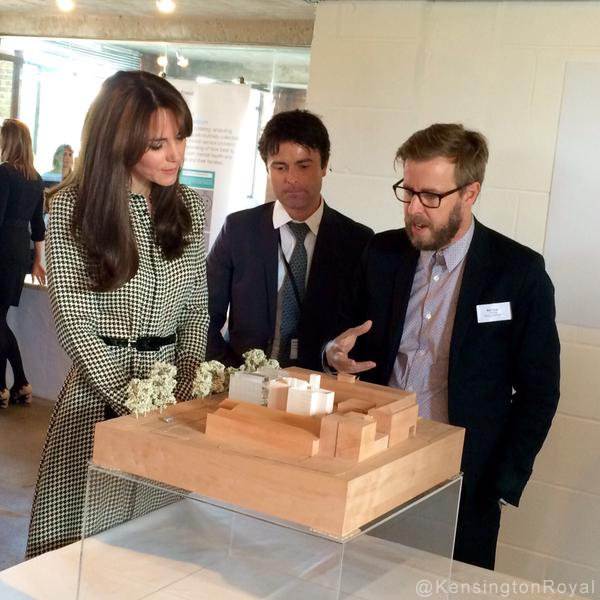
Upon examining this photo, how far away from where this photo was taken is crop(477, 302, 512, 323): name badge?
2115 millimetres

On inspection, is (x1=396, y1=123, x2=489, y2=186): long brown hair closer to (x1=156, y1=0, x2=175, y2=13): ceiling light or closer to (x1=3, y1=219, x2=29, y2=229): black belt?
(x1=156, y1=0, x2=175, y2=13): ceiling light

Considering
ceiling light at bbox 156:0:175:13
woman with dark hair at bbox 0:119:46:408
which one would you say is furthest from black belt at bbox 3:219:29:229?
ceiling light at bbox 156:0:175:13

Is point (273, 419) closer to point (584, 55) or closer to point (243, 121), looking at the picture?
point (584, 55)

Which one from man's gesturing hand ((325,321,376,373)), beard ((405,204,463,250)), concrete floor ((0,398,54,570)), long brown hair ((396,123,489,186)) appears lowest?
concrete floor ((0,398,54,570))

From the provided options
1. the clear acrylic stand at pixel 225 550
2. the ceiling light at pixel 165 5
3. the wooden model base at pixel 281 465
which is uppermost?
the ceiling light at pixel 165 5

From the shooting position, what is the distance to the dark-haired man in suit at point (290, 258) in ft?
8.70

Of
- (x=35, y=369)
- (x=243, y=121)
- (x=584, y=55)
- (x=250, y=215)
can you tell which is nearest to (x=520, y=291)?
(x=250, y=215)

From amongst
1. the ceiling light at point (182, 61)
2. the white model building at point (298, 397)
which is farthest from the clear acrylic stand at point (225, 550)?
the ceiling light at point (182, 61)

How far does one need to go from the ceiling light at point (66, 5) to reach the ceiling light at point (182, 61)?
29.7 inches

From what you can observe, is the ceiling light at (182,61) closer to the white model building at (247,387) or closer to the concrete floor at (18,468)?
the concrete floor at (18,468)

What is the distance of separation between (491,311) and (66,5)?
446cm

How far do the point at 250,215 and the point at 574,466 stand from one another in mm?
1393

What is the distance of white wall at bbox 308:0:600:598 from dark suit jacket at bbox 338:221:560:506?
84 cm

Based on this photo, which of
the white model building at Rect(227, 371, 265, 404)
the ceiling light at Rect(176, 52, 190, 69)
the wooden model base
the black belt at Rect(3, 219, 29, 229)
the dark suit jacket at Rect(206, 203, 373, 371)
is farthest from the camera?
the ceiling light at Rect(176, 52, 190, 69)
